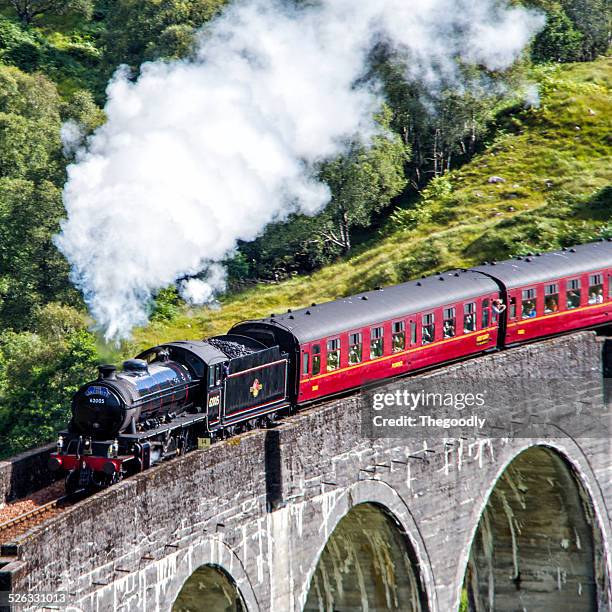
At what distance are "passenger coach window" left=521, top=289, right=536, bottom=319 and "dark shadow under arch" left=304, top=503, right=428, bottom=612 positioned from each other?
10.1 meters

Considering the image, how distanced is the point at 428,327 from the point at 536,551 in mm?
9158

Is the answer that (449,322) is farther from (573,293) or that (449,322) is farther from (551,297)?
(573,293)

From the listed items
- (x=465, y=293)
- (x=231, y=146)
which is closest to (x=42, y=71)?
(x=231, y=146)

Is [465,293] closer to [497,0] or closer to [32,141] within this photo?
[497,0]

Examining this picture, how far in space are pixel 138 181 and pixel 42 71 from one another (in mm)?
50966

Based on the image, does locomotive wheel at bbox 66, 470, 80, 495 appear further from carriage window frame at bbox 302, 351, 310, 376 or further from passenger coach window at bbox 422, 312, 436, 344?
passenger coach window at bbox 422, 312, 436, 344

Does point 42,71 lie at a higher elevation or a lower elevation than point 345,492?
higher

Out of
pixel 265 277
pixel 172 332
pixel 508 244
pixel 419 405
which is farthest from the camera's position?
pixel 265 277

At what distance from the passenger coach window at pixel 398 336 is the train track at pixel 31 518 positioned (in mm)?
12395

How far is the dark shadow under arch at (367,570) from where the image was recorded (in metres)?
34.2

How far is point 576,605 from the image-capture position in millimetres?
41625

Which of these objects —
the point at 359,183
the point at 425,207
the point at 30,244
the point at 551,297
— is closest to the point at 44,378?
the point at 30,244

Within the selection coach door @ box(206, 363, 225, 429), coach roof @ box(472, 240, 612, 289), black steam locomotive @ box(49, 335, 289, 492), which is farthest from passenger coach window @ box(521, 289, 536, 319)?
coach door @ box(206, 363, 225, 429)

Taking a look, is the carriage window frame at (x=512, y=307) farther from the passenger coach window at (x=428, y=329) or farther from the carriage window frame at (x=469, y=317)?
the passenger coach window at (x=428, y=329)
